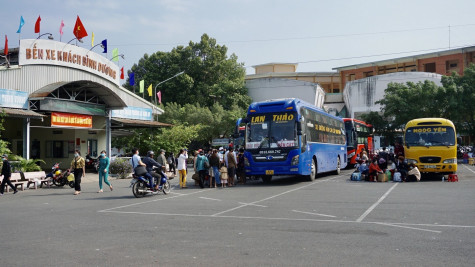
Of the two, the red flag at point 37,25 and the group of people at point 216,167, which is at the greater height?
the red flag at point 37,25

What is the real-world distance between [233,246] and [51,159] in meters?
28.3

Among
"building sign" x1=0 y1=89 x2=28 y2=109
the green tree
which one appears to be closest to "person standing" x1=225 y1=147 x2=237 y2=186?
"building sign" x1=0 y1=89 x2=28 y2=109

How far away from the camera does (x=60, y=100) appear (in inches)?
1006

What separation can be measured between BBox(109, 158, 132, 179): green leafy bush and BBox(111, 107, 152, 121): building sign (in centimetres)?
594

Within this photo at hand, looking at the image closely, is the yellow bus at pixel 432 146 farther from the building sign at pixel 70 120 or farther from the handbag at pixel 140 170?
the building sign at pixel 70 120

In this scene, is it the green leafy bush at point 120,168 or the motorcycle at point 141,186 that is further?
the green leafy bush at point 120,168

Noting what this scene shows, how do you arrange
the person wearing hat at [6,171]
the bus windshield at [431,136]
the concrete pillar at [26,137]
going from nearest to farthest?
1. the person wearing hat at [6,171]
2. the bus windshield at [431,136]
3. the concrete pillar at [26,137]

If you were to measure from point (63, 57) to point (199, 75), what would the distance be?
30.8 m

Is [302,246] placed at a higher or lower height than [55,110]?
lower

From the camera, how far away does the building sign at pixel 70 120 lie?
2532cm

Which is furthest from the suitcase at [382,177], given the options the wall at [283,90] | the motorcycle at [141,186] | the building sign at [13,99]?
the wall at [283,90]

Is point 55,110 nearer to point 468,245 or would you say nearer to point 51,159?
point 51,159

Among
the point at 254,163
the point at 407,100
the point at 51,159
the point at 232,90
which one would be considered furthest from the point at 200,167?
the point at 232,90

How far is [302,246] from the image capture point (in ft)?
23.3
